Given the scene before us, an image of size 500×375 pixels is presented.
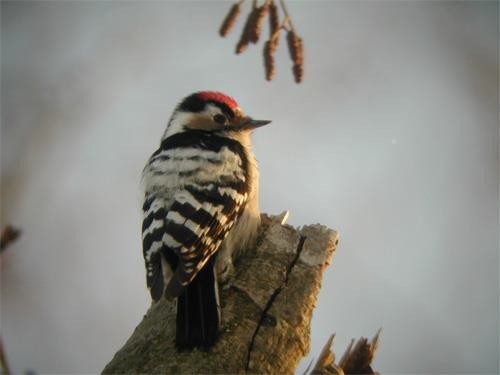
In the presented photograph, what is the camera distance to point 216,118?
4641 millimetres

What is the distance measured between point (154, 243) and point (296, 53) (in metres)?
1.34

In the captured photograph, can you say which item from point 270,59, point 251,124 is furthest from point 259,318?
point 251,124

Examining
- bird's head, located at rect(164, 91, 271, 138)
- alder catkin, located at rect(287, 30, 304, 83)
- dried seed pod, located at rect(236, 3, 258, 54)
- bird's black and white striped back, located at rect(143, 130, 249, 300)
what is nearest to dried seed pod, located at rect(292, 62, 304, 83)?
alder catkin, located at rect(287, 30, 304, 83)

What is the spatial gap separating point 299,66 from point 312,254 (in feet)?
3.57

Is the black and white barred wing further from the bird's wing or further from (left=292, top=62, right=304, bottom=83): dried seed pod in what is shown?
(left=292, top=62, right=304, bottom=83): dried seed pod

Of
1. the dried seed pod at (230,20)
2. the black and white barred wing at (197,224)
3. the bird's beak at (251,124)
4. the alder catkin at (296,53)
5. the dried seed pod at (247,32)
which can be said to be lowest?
the black and white barred wing at (197,224)

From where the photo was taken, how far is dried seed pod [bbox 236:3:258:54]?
2803 millimetres

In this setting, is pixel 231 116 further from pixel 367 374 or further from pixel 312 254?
pixel 367 374

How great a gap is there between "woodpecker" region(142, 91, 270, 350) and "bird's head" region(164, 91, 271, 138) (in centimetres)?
30

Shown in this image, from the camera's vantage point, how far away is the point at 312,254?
10.4 ft

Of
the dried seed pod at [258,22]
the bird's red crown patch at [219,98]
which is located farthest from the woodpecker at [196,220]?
the dried seed pod at [258,22]

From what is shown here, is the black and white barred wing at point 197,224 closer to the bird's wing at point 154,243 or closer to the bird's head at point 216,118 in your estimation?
the bird's wing at point 154,243

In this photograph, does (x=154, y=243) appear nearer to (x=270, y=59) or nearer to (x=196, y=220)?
(x=196, y=220)

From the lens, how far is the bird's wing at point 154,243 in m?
2.99
